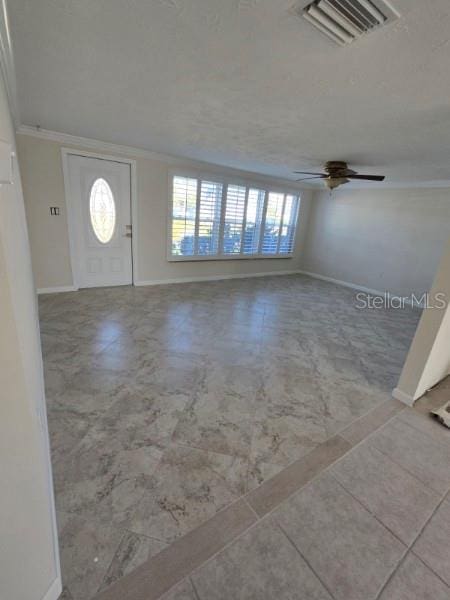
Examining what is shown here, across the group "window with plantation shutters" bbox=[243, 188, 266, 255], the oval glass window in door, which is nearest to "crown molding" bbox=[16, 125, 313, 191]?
"window with plantation shutters" bbox=[243, 188, 266, 255]

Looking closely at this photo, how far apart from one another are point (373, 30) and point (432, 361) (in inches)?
89.3

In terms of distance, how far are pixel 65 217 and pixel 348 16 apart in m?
4.01

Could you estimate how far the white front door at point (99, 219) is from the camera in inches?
154

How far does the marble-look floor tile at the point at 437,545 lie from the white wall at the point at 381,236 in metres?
4.79

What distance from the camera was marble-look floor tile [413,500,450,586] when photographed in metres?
1.14

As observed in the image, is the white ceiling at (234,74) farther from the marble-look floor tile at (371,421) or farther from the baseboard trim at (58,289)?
the marble-look floor tile at (371,421)

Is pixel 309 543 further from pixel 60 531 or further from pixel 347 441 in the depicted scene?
pixel 60 531

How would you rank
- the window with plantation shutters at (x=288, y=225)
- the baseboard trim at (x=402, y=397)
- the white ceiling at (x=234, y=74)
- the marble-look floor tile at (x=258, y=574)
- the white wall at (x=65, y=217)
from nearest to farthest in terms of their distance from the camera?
the marble-look floor tile at (x=258, y=574)
the white ceiling at (x=234, y=74)
the baseboard trim at (x=402, y=397)
the white wall at (x=65, y=217)
the window with plantation shutters at (x=288, y=225)

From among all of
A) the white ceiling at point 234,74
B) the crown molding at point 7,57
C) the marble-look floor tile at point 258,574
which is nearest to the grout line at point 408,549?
the marble-look floor tile at point 258,574

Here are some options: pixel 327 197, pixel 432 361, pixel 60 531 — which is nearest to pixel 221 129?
pixel 432 361

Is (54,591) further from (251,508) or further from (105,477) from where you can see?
(251,508)

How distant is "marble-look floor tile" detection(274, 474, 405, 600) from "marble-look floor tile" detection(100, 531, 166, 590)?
601 mm

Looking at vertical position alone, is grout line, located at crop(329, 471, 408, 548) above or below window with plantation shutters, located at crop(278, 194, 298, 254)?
below

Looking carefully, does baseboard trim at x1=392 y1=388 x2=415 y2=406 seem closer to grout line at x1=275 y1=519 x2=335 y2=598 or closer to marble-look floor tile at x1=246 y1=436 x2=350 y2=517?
marble-look floor tile at x1=246 y1=436 x2=350 y2=517
